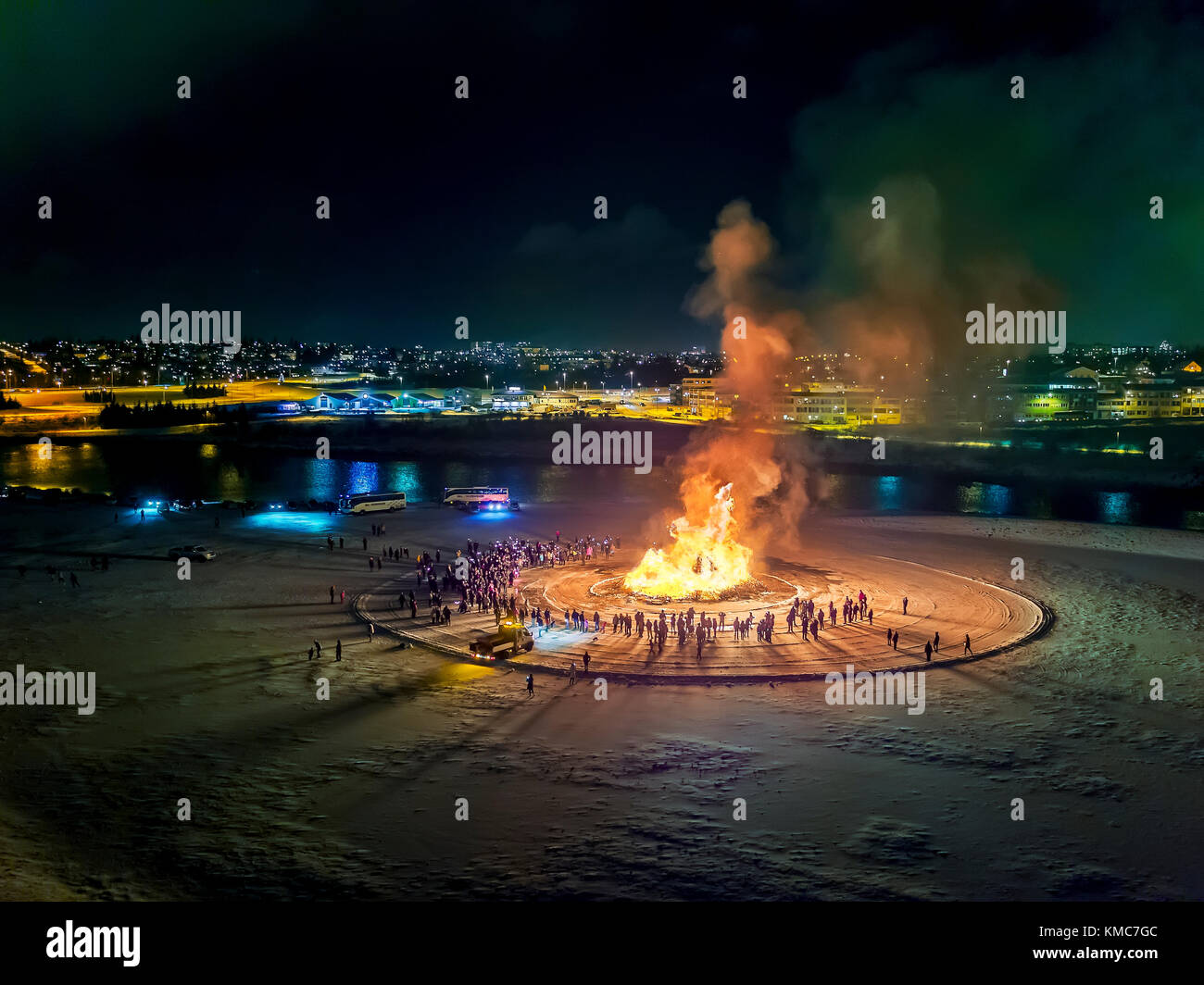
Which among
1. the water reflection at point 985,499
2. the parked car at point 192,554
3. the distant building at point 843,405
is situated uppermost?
the distant building at point 843,405

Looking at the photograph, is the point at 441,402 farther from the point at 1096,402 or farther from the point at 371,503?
the point at 371,503

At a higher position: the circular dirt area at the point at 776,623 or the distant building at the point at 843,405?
the distant building at the point at 843,405

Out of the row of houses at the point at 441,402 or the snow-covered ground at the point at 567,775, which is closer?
the snow-covered ground at the point at 567,775

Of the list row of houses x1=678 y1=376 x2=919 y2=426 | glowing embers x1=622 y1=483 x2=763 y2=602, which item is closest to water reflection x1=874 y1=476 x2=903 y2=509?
row of houses x1=678 y1=376 x2=919 y2=426

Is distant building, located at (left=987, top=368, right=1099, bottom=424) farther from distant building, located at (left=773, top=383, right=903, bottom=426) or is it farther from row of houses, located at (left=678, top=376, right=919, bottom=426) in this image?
distant building, located at (left=773, top=383, right=903, bottom=426)

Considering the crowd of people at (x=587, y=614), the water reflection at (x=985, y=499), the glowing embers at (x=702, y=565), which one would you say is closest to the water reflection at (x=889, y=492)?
the water reflection at (x=985, y=499)

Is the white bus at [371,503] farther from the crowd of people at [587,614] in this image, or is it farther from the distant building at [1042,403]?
the distant building at [1042,403]
